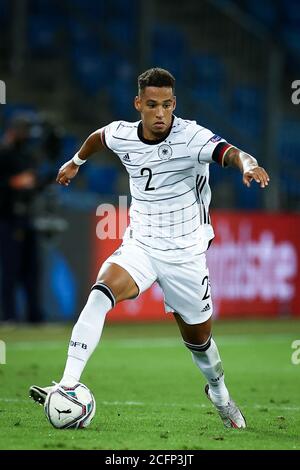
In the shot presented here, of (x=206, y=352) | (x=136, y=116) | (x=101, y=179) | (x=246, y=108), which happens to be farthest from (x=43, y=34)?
(x=206, y=352)

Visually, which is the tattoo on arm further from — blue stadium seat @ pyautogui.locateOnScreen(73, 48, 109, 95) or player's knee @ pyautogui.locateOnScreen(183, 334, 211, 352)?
blue stadium seat @ pyautogui.locateOnScreen(73, 48, 109, 95)

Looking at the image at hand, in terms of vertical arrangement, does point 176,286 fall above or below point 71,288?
above

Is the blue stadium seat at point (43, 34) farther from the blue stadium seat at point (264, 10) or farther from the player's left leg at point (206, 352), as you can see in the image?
the player's left leg at point (206, 352)

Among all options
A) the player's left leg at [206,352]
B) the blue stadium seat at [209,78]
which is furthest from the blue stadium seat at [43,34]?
the player's left leg at [206,352]

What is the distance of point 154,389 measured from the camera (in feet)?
29.9

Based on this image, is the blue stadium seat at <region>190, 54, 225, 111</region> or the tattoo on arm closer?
the tattoo on arm

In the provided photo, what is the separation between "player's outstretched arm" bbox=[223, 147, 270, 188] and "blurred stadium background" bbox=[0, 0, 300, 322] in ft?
27.8

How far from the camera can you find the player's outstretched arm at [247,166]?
598 cm

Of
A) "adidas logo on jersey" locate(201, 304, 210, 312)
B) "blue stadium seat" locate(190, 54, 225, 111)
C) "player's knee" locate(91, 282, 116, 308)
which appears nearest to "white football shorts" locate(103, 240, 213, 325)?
"adidas logo on jersey" locate(201, 304, 210, 312)

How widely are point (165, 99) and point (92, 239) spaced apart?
29.0ft

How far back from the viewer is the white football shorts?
6672 millimetres

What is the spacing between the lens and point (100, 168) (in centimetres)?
1850
